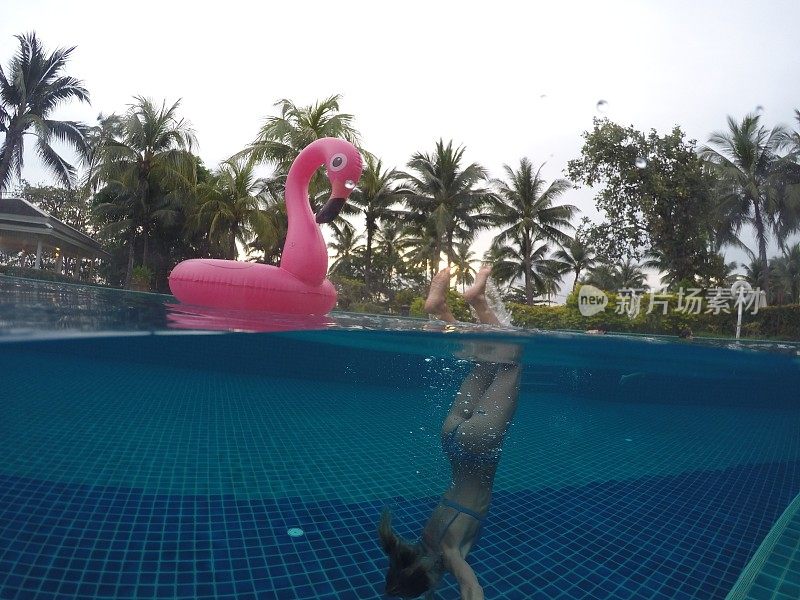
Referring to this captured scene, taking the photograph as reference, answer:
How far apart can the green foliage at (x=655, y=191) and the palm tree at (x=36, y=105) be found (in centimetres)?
2352

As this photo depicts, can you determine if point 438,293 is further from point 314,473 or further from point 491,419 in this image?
point 314,473

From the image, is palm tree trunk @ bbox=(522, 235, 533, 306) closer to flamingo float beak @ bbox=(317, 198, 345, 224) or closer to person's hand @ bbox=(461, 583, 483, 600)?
flamingo float beak @ bbox=(317, 198, 345, 224)

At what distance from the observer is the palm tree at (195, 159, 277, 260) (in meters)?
20.5

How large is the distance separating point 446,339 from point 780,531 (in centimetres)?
394

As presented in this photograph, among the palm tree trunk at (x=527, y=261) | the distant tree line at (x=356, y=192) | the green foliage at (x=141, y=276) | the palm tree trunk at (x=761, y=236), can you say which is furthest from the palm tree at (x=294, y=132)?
the palm tree trunk at (x=761, y=236)

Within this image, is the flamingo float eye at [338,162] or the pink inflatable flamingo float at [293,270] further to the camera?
the flamingo float eye at [338,162]

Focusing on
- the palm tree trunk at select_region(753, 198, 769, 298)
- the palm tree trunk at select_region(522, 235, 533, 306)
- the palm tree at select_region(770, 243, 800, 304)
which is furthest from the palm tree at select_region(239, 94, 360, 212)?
the palm tree at select_region(770, 243, 800, 304)

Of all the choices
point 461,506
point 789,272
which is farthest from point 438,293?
point 789,272

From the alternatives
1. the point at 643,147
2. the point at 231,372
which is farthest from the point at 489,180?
the point at 231,372

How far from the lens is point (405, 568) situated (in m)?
2.76

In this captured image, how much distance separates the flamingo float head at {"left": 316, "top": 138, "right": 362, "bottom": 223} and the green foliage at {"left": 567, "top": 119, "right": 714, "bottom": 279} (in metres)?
17.6

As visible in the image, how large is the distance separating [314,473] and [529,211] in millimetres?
25238

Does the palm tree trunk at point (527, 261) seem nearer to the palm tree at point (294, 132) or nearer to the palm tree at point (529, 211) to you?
the palm tree at point (529, 211)

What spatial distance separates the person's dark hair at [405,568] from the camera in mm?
2758
